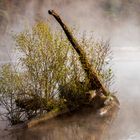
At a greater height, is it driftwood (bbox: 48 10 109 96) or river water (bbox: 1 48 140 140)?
driftwood (bbox: 48 10 109 96)

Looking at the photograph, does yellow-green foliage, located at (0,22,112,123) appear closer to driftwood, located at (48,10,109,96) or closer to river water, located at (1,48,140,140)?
driftwood, located at (48,10,109,96)

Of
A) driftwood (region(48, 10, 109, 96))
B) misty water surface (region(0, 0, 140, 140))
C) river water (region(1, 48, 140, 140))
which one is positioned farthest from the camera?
misty water surface (region(0, 0, 140, 140))

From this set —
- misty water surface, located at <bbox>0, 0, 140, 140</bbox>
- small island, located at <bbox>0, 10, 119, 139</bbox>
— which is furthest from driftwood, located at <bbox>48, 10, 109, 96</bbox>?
misty water surface, located at <bbox>0, 0, 140, 140</bbox>

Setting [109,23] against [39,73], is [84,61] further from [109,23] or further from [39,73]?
[109,23]

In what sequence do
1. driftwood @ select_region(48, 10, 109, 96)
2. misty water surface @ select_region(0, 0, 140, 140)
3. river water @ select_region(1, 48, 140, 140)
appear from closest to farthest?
river water @ select_region(1, 48, 140, 140) < driftwood @ select_region(48, 10, 109, 96) < misty water surface @ select_region(0, 0, 140, 140)

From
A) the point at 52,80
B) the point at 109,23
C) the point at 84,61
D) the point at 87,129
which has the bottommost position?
the point at 87,129

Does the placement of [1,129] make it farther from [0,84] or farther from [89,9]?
[89,9]

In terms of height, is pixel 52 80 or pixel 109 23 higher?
pixel 109 23

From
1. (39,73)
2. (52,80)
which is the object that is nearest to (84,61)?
(52,80)

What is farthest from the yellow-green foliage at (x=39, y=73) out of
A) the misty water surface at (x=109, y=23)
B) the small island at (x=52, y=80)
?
the misty water surface at (x=109, y=23)

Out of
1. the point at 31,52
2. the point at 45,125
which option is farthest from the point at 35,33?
the point at 45,125

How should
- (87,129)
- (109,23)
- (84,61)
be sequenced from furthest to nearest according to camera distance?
(109,23), (84,61), (87,129)

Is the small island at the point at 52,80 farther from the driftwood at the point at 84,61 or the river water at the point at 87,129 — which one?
the river water at the point at 87,129

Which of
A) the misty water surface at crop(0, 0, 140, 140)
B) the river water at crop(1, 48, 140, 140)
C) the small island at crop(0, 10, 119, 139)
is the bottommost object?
the river water at crop(1, 48, 140, 140)
